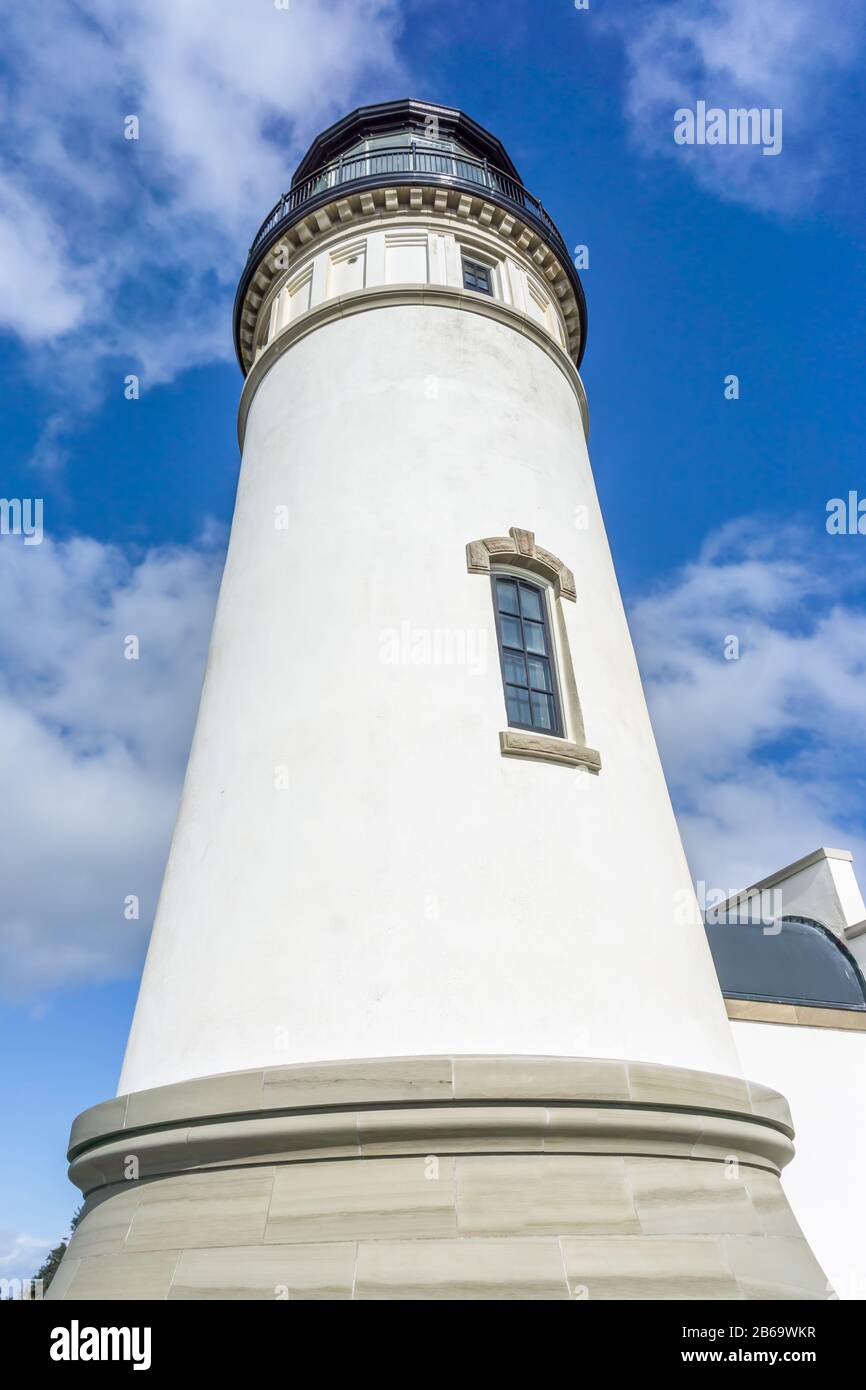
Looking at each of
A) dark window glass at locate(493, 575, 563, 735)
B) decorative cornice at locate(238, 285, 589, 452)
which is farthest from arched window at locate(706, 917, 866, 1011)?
decorative cornice at locate(238, 285, 589, 452)

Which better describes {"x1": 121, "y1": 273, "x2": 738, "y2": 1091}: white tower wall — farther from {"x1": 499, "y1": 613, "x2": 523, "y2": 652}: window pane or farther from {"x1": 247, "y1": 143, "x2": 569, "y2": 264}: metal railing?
{"x1": 247, "y1": 143, "x2": 569, "y2": 264}: metal railing

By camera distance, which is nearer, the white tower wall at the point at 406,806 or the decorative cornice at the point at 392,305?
the white tower wall at the point at 406,806

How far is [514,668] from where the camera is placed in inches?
353

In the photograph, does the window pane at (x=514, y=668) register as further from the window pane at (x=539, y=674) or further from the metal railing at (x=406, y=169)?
the metal railing at (x=406, y=169)

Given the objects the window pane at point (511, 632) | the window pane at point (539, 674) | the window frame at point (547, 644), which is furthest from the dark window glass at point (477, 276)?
the window pane at point (539, 674)

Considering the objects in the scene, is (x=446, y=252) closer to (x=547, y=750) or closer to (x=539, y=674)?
(x=539, y=674)

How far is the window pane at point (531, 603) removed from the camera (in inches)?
376

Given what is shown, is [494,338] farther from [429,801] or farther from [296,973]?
[296,973]

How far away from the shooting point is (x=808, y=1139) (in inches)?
412

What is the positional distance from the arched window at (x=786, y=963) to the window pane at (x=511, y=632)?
639 centimetres

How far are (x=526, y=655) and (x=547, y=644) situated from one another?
1.19ft

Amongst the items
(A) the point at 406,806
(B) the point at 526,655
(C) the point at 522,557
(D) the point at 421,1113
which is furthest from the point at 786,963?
(D) the point at 421,1113

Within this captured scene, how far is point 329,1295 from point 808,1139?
731 centimetres

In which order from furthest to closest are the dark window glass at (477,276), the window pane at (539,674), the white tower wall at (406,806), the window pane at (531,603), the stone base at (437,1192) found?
1. the dark window glass at (477,276)
2. the window pane at (531,603)
3. the window pane at (539,674)
4. the white tower wall at (406,806)
5. the stone base at (437,1192)
